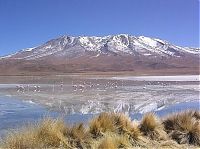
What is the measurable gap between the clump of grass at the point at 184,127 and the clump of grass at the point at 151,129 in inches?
8.0

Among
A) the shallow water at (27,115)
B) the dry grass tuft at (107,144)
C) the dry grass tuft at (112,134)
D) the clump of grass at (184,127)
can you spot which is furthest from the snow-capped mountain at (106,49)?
the dry grass tuft at (107,144)

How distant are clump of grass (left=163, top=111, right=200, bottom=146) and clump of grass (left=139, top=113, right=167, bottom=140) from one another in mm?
203

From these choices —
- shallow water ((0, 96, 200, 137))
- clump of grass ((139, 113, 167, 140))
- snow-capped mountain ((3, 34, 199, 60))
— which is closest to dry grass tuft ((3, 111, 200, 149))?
clump of grass ((139, 113, 167, 140))

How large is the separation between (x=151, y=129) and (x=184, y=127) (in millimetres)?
571

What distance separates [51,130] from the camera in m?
6.42

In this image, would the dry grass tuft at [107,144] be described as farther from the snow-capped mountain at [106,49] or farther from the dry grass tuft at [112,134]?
the snow-capped mountain at [106,49]

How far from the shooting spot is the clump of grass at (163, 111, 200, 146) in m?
7.32

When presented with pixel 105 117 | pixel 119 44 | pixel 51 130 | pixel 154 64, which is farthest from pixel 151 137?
pixel 119 44

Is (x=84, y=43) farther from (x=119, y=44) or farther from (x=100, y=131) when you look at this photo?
(x=100, y=131)

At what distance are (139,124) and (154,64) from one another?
10320 centimetres

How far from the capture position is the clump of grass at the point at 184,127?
7.32m

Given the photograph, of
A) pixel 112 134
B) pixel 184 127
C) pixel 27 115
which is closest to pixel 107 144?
pixel 112 134

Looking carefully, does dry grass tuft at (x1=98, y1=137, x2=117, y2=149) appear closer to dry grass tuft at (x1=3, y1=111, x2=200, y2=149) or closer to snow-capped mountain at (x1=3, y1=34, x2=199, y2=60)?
dry grass tuft at (x1=3, y1=111, x2=200, y2=149)

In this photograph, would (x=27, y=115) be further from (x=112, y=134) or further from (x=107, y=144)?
(x=107, y=144)
